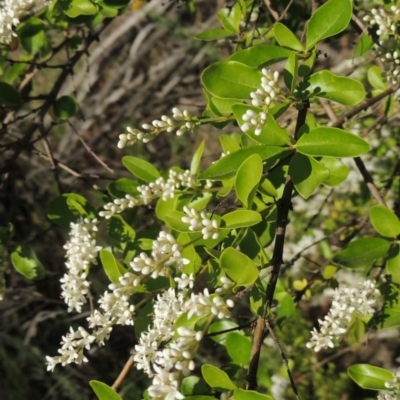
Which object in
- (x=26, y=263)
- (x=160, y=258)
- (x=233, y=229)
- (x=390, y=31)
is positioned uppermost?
(x=390, y=31)

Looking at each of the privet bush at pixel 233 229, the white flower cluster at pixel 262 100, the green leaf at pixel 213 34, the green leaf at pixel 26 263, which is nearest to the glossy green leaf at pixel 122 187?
the privet bush at pixel 233 229

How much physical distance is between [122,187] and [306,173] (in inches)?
19.1

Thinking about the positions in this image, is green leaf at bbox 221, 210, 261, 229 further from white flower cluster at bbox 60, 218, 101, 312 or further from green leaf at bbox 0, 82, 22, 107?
green leaf at bbox 0, 82, 22, 107

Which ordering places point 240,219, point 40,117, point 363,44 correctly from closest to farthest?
1. point 240,219
2. point 363,44
3. point 40,117

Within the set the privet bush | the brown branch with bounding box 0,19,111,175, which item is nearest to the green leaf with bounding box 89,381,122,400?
the privet bush

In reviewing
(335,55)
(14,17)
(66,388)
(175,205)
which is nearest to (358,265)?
(175,205)

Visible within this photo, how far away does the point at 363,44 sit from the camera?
4.00 feet

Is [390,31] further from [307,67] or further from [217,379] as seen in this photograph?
[217,379]

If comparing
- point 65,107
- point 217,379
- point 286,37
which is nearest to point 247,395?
point 217,379

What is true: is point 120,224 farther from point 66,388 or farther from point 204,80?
point 66,388

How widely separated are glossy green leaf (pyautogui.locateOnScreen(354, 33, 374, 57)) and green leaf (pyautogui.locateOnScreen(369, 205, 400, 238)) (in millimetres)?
336

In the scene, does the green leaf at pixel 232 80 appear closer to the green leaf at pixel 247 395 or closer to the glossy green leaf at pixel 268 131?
the glossy green leaf at pixel 268 131

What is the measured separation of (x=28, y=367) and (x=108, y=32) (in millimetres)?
2277

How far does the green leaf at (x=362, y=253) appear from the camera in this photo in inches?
43.2
